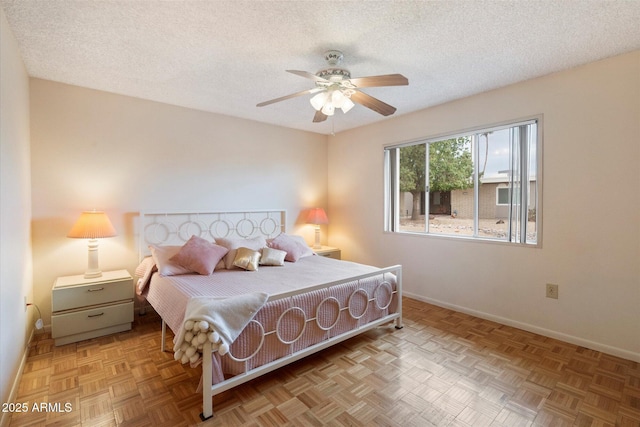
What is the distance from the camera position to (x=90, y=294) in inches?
111

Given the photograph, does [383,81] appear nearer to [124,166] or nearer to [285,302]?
[285,302]

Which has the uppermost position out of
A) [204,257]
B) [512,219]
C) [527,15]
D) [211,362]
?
[527,15]

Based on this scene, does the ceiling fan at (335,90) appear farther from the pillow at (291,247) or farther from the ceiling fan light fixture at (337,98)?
the pillow at (291,247)

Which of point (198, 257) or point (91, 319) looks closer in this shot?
point (91, 319)

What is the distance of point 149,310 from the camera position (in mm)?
3455

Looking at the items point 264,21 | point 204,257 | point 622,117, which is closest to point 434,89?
point 622,117

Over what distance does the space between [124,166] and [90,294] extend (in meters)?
1.37

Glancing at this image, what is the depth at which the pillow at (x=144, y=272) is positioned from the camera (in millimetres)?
3074

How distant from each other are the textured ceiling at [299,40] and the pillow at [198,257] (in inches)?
64.4

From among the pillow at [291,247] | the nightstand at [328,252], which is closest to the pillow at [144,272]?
the pillow at [291,247]

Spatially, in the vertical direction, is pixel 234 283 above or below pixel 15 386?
above

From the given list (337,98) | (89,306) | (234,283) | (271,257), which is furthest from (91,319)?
(337,98)

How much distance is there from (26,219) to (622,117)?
508 cm

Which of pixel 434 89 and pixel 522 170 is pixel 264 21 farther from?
pixel 522 170
